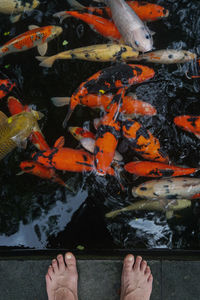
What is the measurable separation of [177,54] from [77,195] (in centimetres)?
202

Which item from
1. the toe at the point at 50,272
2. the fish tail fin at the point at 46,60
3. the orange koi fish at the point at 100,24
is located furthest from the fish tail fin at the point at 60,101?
the toe at the point at 50,272

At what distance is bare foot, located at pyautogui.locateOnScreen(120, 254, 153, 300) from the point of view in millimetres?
2754

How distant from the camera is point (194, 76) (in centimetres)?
310

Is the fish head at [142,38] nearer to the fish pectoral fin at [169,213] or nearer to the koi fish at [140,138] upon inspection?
the koi fish at [140,138]

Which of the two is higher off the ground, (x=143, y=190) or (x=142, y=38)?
(x=142, y=38)

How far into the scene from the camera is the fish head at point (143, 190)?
2746 millimetres

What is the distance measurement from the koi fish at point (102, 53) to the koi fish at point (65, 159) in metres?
1.12

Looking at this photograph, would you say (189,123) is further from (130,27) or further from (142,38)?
(130,27)

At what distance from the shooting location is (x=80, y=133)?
2.98 metres

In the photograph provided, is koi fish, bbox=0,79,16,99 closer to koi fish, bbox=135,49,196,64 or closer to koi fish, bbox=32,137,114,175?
koi fish, bbox=32,137,114,175

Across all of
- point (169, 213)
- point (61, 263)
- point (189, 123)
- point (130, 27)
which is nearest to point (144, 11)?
point (130, 27)

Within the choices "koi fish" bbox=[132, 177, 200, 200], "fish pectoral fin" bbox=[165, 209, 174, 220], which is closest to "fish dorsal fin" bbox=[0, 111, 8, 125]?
"koi fish" bbox=[132, 177, 200, 200]

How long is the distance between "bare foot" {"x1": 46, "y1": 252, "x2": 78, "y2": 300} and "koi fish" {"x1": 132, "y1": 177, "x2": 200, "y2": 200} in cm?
110

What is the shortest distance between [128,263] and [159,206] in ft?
2.32
